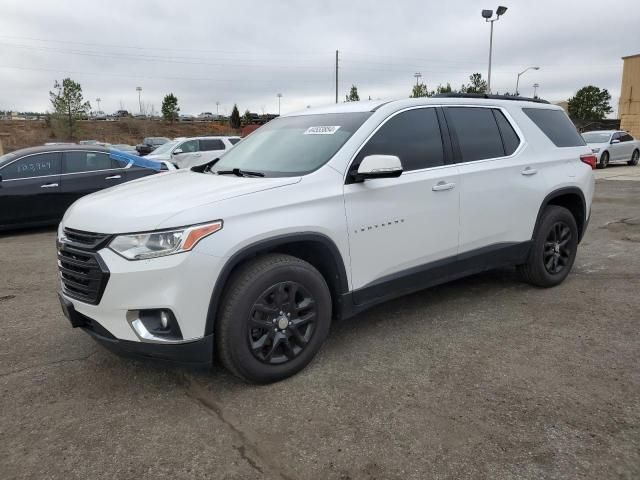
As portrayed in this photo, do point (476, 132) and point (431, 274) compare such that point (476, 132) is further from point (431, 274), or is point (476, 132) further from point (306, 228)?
point (306, 228)

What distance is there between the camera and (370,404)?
116 inches

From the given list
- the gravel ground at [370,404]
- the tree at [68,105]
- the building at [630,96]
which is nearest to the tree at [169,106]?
the tree at [68,105]

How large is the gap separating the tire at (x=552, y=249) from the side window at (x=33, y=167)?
24.8ft

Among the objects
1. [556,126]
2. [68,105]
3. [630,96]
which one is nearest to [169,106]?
[68,105]

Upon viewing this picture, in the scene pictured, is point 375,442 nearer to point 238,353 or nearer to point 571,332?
point 238,353

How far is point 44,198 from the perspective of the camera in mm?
8352

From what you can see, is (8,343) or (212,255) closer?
(212,255)

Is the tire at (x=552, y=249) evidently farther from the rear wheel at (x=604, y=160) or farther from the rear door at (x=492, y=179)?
the rear wheel at (x=604, y=160)

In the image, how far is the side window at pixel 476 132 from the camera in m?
4.16

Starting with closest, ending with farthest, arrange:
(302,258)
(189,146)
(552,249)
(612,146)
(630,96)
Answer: (302,258), (552,249), (189,146), (612,146), (630,96)

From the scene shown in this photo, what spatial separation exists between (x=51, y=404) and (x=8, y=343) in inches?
48.1

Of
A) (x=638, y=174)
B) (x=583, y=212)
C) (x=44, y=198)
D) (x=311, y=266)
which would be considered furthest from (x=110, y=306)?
(x=638, y=174)

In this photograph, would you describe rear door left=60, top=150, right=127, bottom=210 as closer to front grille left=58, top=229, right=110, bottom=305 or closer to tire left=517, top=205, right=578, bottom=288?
front grille left=58, top=229, right=110, bottom=305

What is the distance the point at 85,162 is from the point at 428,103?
6.91m
